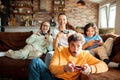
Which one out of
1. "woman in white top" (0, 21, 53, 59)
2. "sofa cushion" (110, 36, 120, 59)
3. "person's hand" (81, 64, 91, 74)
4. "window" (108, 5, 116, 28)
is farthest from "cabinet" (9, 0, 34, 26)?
"person's hand" (81, 64, 91, 74)

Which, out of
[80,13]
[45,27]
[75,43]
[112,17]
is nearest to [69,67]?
[75,43]

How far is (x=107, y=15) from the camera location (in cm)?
857

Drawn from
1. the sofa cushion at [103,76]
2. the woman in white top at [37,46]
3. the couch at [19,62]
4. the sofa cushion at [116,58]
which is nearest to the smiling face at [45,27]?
the woman in white top at [37,46]

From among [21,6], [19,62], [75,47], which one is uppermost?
[21,6]

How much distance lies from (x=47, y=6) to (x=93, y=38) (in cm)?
635

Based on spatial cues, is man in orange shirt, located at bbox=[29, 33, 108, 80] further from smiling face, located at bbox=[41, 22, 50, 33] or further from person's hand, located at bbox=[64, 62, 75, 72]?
smiling face, located at bbox=[41, 22, 50, 33]

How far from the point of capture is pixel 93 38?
11.2 feet

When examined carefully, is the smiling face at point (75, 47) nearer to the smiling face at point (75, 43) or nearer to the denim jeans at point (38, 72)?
the smiling face at point (75, 43)

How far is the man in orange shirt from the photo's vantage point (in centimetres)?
206

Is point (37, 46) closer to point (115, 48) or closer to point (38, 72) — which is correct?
point (115, 48)

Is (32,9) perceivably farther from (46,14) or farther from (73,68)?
(73,68)

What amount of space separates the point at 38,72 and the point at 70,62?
335 mm

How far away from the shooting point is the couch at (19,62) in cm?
211

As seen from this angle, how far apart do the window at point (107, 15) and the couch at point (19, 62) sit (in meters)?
4.28
